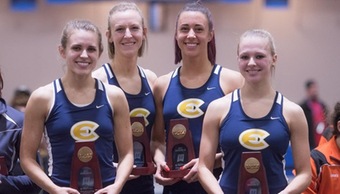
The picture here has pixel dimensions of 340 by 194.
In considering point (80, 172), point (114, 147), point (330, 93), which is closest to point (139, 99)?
point (114, 147)

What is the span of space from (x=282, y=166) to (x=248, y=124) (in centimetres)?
22

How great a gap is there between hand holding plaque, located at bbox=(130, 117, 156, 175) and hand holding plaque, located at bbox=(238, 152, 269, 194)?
0.61m

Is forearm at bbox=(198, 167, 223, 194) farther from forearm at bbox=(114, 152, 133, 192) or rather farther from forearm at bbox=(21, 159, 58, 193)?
forearm at bbox=(21, 159, 58, 193)

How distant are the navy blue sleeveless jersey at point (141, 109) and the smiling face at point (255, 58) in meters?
0.61

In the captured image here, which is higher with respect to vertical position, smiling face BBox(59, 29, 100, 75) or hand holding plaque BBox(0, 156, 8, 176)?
smiling face BBox(59, 29, 100, 75)

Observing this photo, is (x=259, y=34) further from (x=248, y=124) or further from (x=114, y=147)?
(x=114, y=147)

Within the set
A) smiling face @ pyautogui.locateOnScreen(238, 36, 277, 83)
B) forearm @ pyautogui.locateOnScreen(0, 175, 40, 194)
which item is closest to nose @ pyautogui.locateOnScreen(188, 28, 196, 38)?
smiling face @ pyautogui.locateOnScreen(238, 36, 277, 83)

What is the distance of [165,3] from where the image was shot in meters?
8.67

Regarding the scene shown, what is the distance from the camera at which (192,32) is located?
3.31 meters

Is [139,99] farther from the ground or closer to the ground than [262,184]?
farther from the ground

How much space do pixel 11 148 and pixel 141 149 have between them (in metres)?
0.57

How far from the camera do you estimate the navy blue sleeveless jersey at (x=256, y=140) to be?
2859 millimetres

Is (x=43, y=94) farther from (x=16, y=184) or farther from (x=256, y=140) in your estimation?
(x=256, y=140)

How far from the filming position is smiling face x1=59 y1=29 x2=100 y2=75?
9.69 feet
